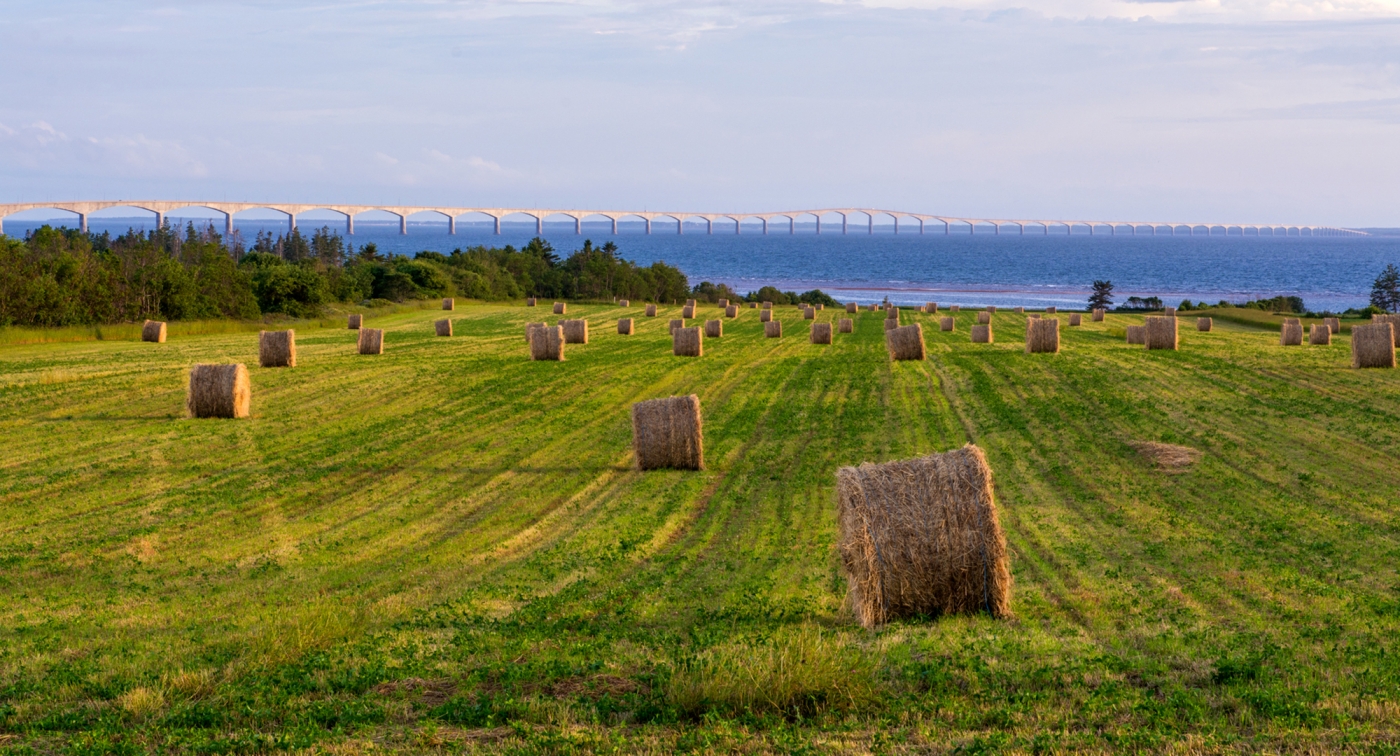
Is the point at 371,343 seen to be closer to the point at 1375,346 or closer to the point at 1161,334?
the point at 1161,334

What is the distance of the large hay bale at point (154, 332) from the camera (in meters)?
50.2

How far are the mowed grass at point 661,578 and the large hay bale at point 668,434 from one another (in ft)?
1.73

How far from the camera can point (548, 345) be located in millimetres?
42375

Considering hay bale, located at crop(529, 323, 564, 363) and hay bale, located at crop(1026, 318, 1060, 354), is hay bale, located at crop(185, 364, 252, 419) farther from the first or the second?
hay bale, located at crop(1026, 318, 1060, 354)

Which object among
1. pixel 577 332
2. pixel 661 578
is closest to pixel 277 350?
pixel 577 332

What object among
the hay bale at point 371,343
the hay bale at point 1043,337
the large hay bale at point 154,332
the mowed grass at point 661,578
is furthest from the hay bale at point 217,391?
the hay bale at point 1043,337

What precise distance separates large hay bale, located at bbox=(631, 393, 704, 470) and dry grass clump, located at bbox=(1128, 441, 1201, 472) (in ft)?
27.3

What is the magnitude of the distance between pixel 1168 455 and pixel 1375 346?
57.4 ft

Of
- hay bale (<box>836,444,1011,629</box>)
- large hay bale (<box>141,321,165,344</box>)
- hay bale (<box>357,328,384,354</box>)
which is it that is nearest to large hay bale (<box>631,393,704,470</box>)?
hay bale (<box>836,444,1011,629</box>)

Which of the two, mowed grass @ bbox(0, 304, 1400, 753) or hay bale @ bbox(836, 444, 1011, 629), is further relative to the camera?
hay bale @ bbox(836, 444, 1011, 629)

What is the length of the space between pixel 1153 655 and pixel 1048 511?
24.9ft

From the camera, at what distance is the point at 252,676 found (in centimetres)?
998

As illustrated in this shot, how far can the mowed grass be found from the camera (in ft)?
29.4

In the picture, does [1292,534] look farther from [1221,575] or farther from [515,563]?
[515,563]
